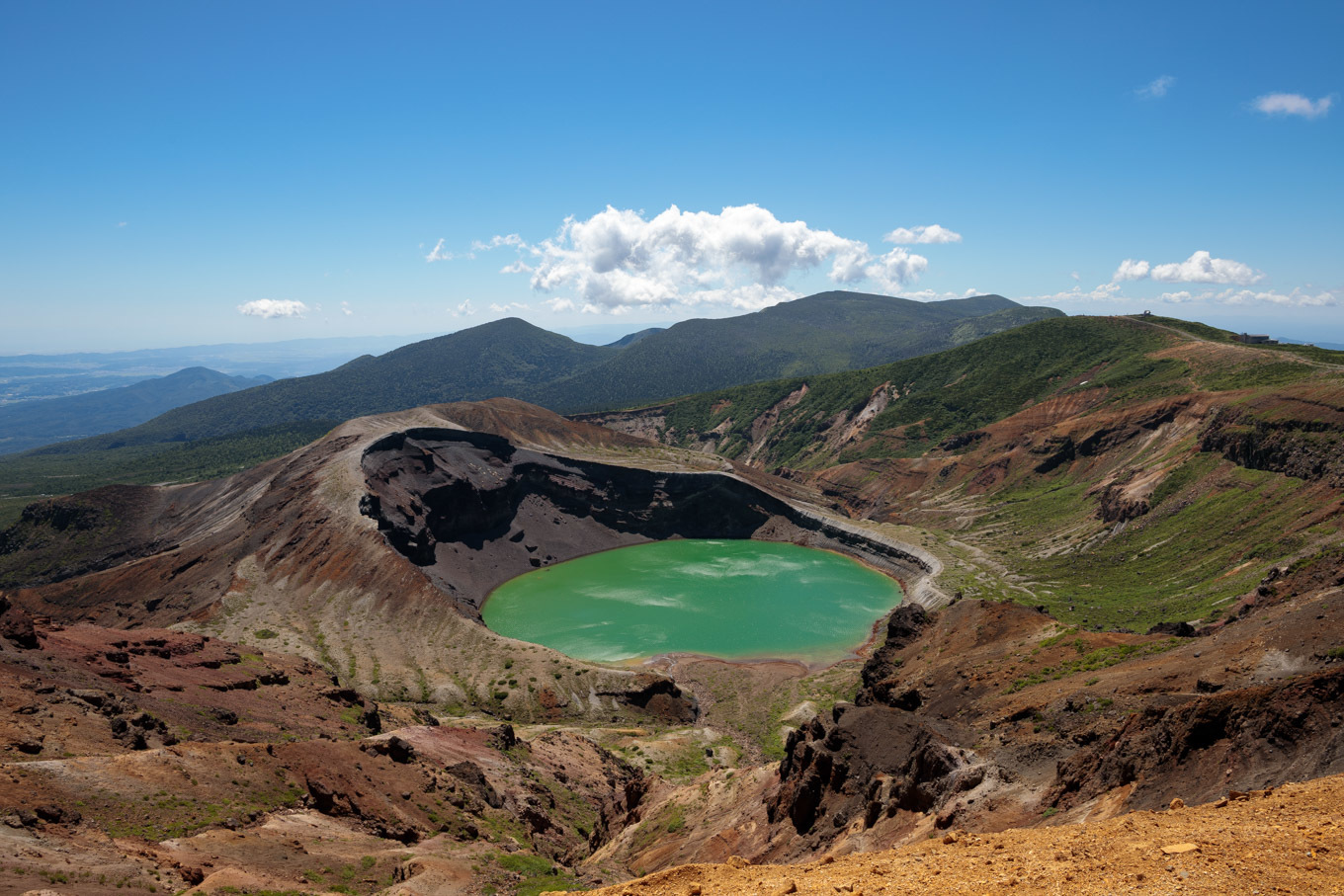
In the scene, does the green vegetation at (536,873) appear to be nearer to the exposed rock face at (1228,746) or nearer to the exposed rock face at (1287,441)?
the exposed rock face at (1228,746)

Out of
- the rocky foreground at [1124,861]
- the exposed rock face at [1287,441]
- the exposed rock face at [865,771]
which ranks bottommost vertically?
the exposed rock face at [865,771]

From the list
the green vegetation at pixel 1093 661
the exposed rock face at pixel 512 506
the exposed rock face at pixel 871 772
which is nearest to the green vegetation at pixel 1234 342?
the exposed rock face at pixel 512 506

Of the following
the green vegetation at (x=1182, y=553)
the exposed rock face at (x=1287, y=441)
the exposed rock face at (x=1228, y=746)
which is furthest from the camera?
the exposed rock face at (x=1287, y=441)

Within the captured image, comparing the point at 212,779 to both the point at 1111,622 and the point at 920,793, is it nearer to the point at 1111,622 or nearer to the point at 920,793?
the point at 920,793

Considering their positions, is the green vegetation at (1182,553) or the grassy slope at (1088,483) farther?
the grassy slope at (1088,483)

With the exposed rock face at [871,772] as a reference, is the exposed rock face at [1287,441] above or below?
above

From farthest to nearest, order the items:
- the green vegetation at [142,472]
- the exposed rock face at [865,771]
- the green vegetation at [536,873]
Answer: the green vegetation at [142,472], the green vegetation at [536,873], the exposed rock face at [865,771]

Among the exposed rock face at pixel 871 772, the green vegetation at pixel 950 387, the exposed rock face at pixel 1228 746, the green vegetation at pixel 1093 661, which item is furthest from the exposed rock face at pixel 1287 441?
the exposed rock face at pixel 1228 746

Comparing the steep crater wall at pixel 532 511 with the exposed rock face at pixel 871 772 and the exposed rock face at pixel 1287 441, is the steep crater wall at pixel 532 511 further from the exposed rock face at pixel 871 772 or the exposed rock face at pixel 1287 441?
the exposed rock face at pixel 871 772
